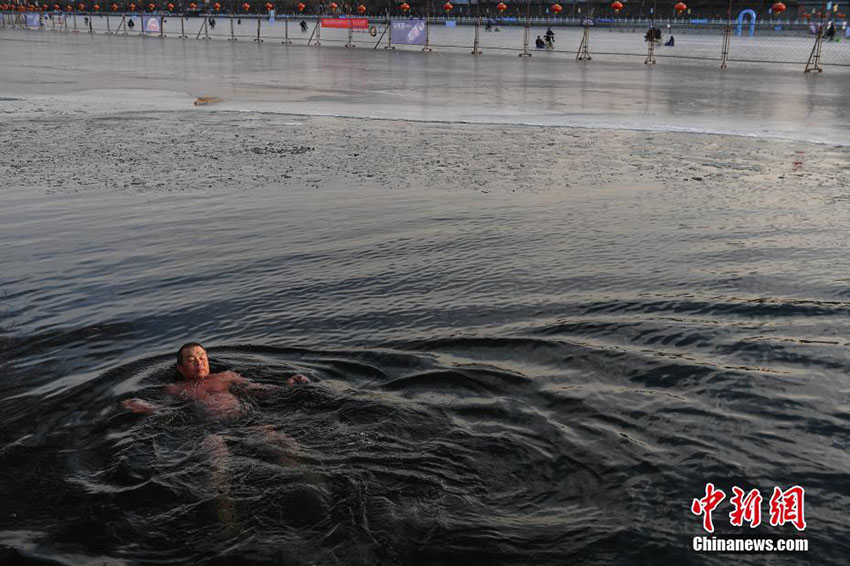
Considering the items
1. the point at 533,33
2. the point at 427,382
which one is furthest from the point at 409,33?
the point at 427,382

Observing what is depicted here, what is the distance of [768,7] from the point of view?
114 metres

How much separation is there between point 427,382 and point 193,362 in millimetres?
1630

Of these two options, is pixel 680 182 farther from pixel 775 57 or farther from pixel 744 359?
pixel 775 57

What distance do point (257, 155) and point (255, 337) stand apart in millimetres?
8754

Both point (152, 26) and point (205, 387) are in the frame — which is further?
point (152, 26)

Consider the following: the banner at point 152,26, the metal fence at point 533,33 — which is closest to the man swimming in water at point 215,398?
the metal fence at point 533,33

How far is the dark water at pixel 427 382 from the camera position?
4.48 meters

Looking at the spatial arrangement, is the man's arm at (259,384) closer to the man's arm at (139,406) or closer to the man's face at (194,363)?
the man's face at (194,363)

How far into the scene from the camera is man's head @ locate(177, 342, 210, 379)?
19.5 ft

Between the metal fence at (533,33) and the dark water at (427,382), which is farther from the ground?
the metal fence at (533,33)

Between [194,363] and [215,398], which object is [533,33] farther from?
[215,398]

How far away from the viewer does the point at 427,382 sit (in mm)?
6180

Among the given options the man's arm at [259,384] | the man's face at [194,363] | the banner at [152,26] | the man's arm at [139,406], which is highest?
the banner at [152,26]

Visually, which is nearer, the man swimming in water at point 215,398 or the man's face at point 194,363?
the man swimming in water at point 215,398
